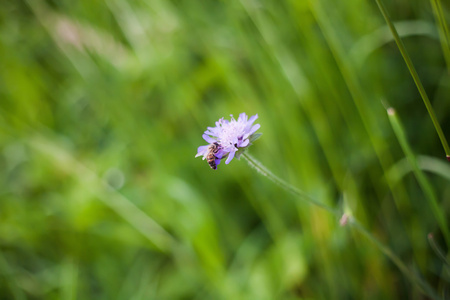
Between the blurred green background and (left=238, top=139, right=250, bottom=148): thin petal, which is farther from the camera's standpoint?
the blurred green background

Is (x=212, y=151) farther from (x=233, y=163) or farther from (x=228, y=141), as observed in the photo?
(x=233, y=163)

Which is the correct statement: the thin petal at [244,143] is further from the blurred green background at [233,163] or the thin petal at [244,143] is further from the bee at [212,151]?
the blurred green background at [233,163]

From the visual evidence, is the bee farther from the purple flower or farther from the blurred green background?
the blurred green background

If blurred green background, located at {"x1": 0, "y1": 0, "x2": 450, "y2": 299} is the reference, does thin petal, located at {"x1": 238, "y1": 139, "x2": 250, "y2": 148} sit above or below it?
below

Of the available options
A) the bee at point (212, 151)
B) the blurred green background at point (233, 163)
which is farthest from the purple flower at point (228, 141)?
the blurred green background at point (233, 163)

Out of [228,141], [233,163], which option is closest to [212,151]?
[228,141]

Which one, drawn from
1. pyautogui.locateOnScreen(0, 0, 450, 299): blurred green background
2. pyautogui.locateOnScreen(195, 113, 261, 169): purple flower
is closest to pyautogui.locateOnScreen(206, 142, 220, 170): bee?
pyautogui.locateOnScreen(195, 113, 261, 169): purple flower

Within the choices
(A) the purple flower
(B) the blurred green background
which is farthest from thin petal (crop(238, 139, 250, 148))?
(B) the blurred green background

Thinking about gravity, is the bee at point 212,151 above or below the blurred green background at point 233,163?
below

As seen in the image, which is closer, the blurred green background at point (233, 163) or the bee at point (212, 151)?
the bee at point (212, 151)
